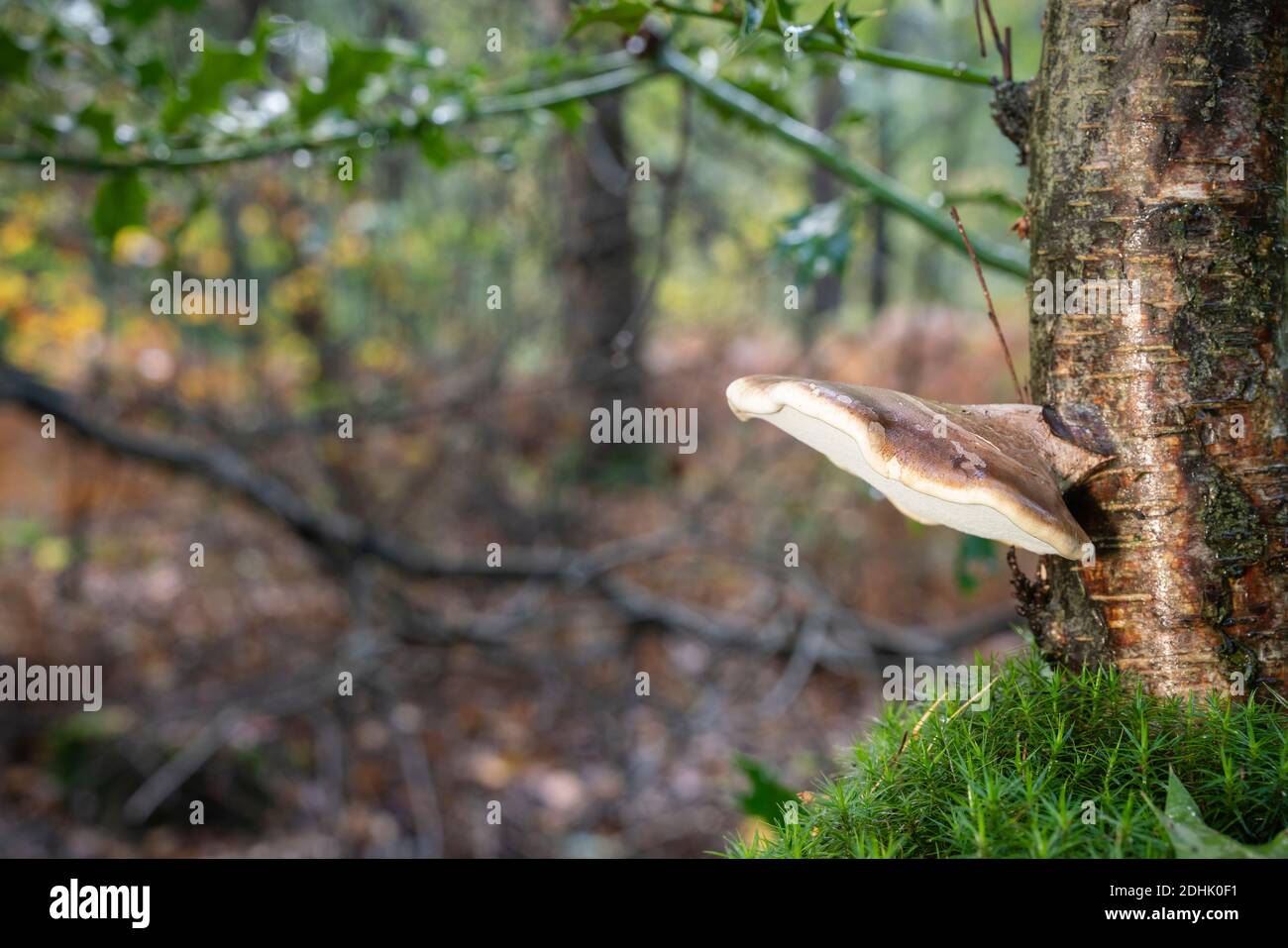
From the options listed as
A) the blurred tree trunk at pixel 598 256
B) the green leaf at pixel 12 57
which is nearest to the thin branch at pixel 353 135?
the green leaf at pixel 12 57

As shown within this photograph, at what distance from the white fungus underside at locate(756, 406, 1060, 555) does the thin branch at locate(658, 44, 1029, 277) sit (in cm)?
127

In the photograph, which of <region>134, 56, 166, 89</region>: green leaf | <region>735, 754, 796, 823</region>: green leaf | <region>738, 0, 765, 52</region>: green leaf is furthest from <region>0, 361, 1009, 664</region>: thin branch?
<region>738, 0, 765, 52</region>: green leaf

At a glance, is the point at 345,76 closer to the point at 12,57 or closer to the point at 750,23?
the point at 12,57

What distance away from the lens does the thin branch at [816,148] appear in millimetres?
2414

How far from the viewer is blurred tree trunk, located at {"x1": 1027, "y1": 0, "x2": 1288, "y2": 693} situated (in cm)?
123

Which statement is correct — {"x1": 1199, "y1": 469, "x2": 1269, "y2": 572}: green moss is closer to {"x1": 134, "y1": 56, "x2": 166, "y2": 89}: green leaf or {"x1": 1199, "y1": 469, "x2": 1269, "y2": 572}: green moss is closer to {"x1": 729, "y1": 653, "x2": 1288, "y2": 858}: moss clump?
{"x1": 729, "y1": 653, "x2": 1288, "y2": 858}: moss clump

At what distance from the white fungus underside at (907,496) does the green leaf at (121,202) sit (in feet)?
7.55

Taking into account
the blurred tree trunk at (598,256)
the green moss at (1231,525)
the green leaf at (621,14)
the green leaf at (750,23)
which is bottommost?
the green moss at (1231,525)

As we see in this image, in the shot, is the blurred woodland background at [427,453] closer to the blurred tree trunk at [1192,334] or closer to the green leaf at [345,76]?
the green leaf at [345,76]

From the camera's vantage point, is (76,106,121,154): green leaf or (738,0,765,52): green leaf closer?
(738,0,765,52): green leaf

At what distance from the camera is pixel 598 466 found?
8.73 metres

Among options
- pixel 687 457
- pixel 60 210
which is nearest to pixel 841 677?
pixel 687 457

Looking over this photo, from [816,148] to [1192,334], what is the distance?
56.6 inches

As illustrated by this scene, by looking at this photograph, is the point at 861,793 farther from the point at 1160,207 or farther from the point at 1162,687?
the point at 1160,207
